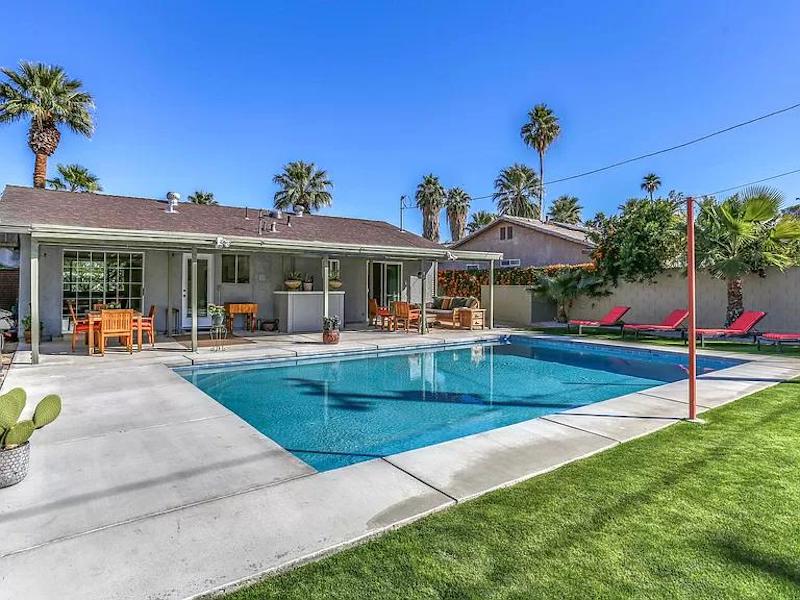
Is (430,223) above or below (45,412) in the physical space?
above

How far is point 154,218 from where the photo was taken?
1274 centimetres

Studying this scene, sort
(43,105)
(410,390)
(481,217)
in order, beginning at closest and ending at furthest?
(410,390) < (43,105) < (481,217)

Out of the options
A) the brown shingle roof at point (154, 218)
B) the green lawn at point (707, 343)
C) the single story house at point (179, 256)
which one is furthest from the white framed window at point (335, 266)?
the green lawn at point (707, 343)

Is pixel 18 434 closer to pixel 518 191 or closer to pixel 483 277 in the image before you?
pixel 483 277

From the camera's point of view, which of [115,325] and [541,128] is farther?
[541,128]

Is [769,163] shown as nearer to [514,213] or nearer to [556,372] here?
[556,372]

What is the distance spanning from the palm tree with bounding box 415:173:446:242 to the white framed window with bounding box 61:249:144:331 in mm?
28739

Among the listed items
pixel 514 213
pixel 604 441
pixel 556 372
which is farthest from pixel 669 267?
pixel 514 213

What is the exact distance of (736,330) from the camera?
39.4 ft

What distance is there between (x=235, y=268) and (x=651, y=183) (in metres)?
43.6

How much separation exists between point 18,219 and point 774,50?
19.3 m

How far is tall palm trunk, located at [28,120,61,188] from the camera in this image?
1962cm

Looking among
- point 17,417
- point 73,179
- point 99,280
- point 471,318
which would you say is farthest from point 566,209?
point 17,417

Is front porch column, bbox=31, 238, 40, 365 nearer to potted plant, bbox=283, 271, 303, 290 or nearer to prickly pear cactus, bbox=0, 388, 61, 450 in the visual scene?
prickly pear cactus, bbox=0, 388, 61, 450
